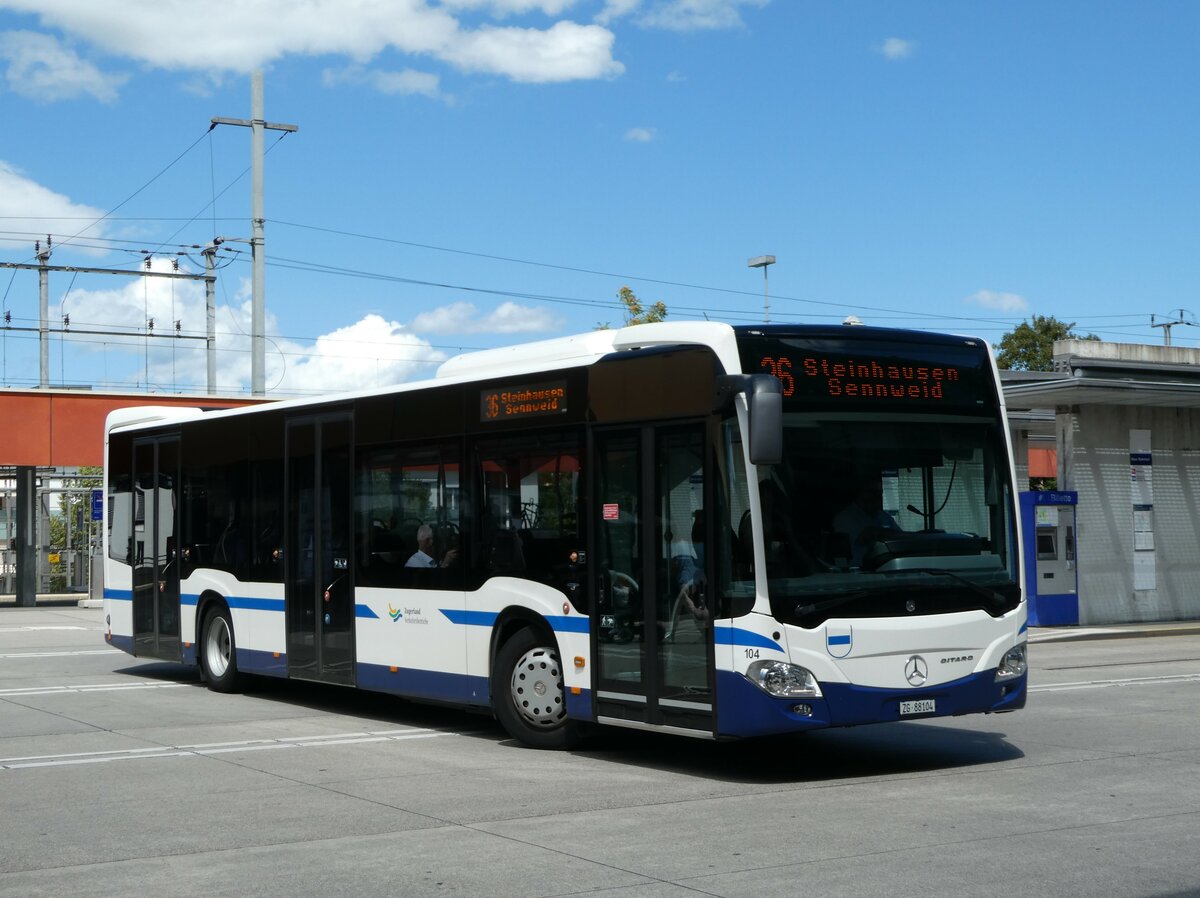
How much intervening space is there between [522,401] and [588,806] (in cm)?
377

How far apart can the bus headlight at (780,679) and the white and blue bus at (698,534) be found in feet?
0.04

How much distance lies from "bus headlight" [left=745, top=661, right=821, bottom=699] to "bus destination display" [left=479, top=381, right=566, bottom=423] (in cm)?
275

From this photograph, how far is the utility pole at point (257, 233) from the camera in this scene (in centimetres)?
3350

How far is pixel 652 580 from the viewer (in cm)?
1048

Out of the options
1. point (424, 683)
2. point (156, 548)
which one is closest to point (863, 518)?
point (424, 683)

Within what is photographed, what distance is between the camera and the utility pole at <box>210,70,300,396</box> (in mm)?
33500

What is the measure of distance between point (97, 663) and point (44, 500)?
1836 cm

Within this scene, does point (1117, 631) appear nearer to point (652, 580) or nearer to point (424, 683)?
point (424, 683)

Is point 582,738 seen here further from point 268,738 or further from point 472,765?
point 268,738

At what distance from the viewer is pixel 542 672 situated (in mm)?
11641

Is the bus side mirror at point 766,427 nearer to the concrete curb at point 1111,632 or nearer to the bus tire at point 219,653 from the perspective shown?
the bus tire at point 219,653

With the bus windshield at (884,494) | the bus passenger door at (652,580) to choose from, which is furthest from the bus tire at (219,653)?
the bus windshield at (884,494)

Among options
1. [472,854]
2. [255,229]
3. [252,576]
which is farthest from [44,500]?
[472,854]

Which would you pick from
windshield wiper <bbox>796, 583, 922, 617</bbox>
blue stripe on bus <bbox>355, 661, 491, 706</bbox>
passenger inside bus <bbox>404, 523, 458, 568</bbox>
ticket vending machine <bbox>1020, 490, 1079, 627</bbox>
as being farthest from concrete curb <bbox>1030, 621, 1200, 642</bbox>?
windshield wiper <bbox>796, 583, 922, 617</bbox>
